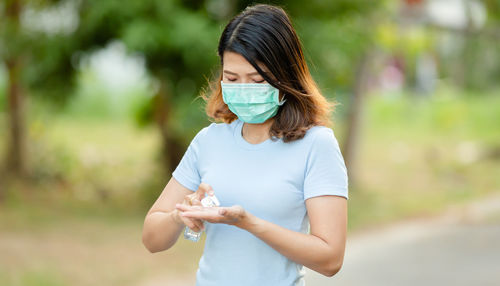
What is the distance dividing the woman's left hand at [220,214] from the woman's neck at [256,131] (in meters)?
0.33

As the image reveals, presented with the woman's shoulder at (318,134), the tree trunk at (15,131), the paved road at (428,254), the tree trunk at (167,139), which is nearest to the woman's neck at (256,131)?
the woman's shoulder at (318,134)

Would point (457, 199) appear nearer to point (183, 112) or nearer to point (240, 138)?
point (183, 112)

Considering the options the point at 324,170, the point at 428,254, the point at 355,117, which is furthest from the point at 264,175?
the point at 355,117

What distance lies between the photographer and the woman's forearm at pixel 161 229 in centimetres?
204

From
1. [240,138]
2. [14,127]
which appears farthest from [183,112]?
[240,138]

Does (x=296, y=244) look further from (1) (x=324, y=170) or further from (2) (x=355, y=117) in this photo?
(2) (x=355, y=117)

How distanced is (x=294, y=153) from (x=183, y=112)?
20.3 feet

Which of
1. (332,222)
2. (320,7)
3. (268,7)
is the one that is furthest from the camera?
(320,7)

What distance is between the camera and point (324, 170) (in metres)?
1.95

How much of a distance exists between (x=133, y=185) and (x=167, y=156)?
1.96 metres

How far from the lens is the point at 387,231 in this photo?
9.59 m

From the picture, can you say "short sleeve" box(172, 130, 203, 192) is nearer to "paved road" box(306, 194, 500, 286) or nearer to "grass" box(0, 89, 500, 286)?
"paved road" box(306, 194, 500, 286)

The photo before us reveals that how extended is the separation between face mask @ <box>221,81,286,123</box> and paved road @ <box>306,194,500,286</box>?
15.3 ft

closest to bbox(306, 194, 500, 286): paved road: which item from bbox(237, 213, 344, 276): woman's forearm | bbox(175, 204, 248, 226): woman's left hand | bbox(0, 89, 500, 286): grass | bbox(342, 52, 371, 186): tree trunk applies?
bbox(0, 89, 500, 286): grass
